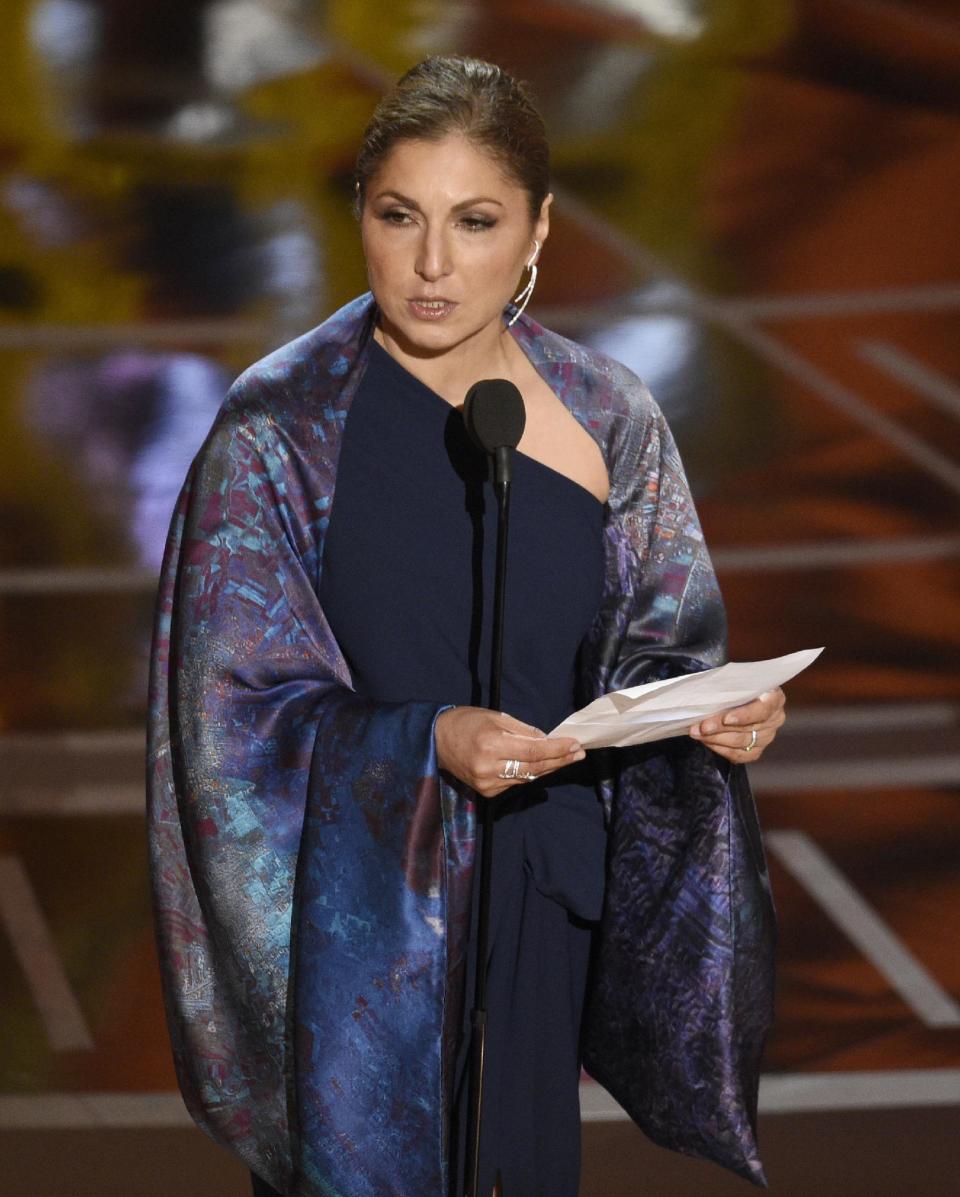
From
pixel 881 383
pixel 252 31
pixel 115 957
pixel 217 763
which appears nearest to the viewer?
pixel 217 763

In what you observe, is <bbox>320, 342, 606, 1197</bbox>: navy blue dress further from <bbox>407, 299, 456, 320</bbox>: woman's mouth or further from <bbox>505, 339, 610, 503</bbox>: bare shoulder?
<bbox>407, 299, 456, 320</bbox>: woman's mouth

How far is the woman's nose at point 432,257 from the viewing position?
284 centimetres

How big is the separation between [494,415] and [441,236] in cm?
28

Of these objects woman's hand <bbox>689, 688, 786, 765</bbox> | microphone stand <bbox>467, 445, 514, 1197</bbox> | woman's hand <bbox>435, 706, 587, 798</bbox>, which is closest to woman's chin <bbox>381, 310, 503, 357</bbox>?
microphone stand <bbox>467, 445, 514, 1197</bbox>

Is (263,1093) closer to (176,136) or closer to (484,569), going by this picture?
(484,569)

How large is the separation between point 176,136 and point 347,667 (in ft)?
33.2

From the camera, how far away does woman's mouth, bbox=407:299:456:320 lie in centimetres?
290

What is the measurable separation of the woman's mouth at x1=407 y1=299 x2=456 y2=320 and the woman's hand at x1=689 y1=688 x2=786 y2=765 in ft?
2.30

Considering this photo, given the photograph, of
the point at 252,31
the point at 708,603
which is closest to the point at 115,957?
the point at 708,603

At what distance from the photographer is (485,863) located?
2.75 m

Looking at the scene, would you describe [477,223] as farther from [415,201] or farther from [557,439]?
[557,439]

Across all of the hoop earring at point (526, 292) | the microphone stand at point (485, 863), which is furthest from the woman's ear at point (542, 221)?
the microphone stand at point (485, 863)

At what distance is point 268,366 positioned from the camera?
2.98 m

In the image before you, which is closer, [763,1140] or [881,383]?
[763,1140]
